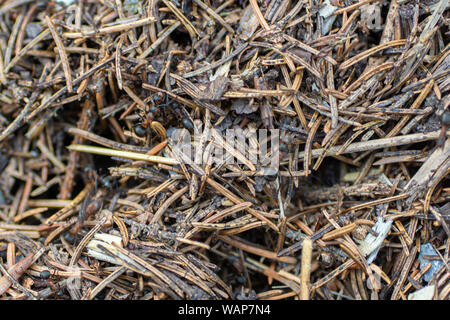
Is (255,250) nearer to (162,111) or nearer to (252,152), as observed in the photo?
(252,152)

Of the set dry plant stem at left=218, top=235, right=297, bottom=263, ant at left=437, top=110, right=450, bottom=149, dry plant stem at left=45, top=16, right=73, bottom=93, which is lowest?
dry plant stem at left=218, top=235, right=297, bottom=263

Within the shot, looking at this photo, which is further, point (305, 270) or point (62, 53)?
point (62, 53)

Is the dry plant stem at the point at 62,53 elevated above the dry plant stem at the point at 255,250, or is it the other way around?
the dry plant stem at the point at 62,53

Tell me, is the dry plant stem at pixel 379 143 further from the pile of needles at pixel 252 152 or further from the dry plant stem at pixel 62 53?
the dry plant stem at pixel 62 53

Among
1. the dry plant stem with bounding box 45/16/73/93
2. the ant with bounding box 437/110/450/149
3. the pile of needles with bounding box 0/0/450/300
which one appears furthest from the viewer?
the dry plant stem with bounding box 45/16/73/93

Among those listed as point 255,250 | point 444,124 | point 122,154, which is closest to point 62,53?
point 122,154

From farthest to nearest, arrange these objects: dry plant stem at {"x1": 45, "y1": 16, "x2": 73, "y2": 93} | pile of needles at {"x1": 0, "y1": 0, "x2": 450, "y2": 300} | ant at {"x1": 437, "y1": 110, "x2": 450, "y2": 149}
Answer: dry plant stem at {"x1": 45, "y1": 16, "x2": 73, "y2": 93} < pile of needles at {"x1": 0, "y1": 0, "x2": 450, "y2": 300} < ant at {"x1": 437, "y1": 110, "x2": 450, "y2": 149}

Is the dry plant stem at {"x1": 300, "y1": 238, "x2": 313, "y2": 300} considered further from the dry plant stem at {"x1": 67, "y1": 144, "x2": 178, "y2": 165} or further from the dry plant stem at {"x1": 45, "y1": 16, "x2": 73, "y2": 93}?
the dry plant stem at {"x1": 45, "y1": 16, "x2": 73, "y2": 93}

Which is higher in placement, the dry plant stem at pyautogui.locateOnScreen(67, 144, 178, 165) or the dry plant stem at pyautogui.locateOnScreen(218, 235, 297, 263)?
the dry plant stem at pyautogui.locateOnScreen(67, 144, 178, 165)

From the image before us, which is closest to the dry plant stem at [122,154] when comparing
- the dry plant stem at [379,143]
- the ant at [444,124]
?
the dry plant stem at [379,143]

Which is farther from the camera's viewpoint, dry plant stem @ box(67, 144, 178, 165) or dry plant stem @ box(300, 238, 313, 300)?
dry plant stem @ box(67, 144, 178, 165)

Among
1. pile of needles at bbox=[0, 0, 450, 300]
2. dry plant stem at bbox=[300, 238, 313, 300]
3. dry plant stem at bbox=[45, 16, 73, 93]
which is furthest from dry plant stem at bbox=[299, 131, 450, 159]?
dry plant stem at bbox=[45, 16, 73, 93]

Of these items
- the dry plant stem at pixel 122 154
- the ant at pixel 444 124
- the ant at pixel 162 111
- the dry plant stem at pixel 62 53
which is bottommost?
the ant at pixel 444 124
